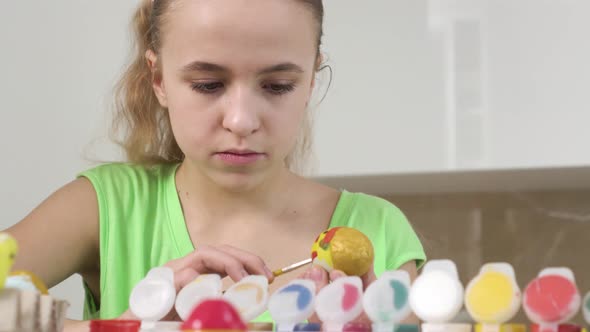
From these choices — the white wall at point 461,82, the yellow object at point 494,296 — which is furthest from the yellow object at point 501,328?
the white wall at point 461,82

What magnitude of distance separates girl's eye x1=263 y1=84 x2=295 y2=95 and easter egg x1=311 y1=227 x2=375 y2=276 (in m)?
0.25

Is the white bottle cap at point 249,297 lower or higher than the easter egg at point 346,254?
lower

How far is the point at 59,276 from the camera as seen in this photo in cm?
121

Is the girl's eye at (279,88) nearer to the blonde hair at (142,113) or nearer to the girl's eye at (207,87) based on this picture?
the girl's eye at (207,87)

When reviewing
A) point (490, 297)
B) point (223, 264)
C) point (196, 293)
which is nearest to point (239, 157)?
point (223, 264)

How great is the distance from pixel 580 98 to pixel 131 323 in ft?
4.89

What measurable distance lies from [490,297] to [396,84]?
139cm

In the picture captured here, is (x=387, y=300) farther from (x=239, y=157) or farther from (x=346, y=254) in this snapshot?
(x=239, y=157)

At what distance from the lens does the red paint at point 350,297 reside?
0.65 metres

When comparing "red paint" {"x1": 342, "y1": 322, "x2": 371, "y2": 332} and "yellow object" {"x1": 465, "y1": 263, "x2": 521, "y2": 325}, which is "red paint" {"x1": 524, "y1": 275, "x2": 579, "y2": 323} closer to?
"yellow object" {"x1": 465, "y1": 263, "x2": 521, "y2": 325}

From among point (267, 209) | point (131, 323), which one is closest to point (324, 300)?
point (131, 323)

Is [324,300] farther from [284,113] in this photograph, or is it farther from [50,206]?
[50,206]

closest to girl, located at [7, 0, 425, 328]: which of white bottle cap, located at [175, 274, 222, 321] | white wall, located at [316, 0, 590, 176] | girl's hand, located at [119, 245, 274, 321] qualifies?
Answer: girl's hand, located at [119, 245, 274, 321]

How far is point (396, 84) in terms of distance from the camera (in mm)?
1994
